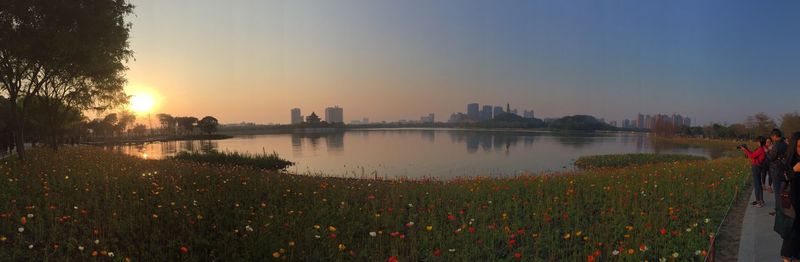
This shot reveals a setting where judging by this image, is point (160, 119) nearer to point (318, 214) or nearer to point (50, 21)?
point (50, 21)

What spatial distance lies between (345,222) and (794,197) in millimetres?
7809

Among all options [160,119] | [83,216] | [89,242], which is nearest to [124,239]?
[89,242]

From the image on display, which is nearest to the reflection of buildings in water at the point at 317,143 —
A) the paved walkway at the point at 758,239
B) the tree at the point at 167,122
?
the paved walkway at the point at 758,239

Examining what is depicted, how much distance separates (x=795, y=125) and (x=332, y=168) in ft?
261

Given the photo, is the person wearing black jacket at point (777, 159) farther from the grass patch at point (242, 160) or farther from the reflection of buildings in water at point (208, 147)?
the reflection of buildings in water at point (208, 147)

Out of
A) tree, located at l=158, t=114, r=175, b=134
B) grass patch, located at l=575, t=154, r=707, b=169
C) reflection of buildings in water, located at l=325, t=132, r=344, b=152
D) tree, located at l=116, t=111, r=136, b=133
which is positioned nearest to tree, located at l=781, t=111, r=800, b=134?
grass patch, located at l=575, t=154, r=707, b=169

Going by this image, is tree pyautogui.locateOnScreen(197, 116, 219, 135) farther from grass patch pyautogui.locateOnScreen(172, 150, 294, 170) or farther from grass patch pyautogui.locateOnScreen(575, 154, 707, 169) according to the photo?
grass patch pyautogui.locateOnScreen(575, 154, 707, 169)

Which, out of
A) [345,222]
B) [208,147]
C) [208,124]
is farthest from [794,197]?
[208,124]

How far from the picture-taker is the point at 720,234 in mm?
8000

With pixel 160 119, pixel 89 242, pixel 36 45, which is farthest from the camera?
pixel 160 119

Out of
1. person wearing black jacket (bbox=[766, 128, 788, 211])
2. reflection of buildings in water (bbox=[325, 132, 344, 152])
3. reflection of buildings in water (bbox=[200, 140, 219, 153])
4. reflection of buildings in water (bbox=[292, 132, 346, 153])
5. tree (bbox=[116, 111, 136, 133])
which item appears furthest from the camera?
tree (bbox=[116, 111, 136, 133])

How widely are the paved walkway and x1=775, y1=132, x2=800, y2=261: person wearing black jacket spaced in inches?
18.8

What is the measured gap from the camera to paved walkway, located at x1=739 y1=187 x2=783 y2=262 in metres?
6.70

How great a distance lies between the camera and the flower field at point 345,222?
676cm
